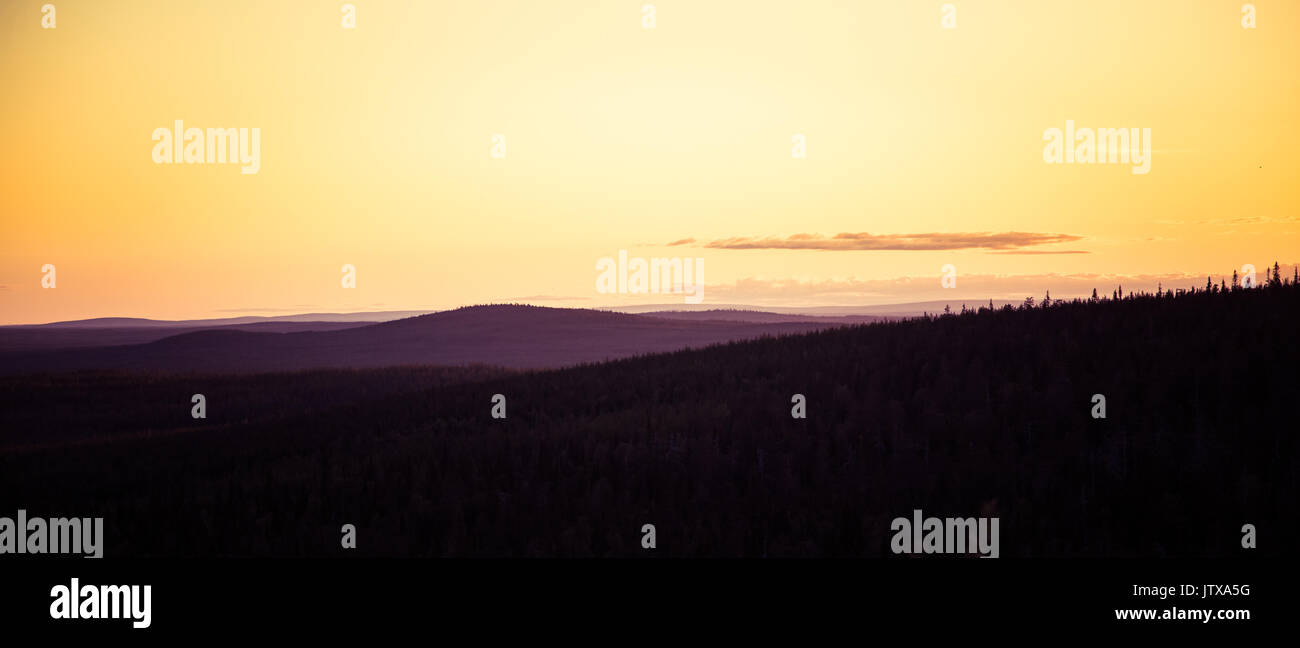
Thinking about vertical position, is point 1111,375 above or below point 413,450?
above

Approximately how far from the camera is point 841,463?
47.6 ft

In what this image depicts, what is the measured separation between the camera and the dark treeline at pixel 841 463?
11594mm

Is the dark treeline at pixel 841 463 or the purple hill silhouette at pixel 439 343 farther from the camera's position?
the purple hill silhouette at pixel 439 343

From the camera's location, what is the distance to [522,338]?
93.4m

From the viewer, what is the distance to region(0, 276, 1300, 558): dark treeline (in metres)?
11.6

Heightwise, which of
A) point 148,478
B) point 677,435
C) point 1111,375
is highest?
point 1111,375

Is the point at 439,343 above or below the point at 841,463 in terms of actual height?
above

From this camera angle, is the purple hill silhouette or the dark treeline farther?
the purple hill silhouette

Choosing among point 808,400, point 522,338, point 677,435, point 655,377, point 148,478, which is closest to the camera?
point 677,435

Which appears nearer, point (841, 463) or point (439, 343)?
point (841, 463)

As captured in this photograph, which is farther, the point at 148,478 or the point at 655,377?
the point at 655,377
